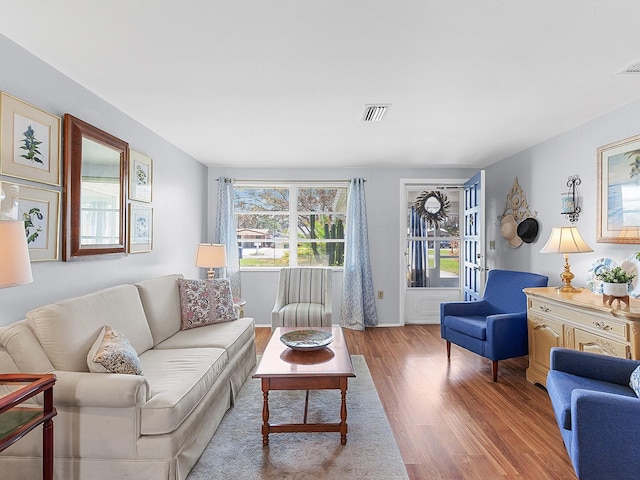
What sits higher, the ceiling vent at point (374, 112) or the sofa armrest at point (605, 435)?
the ceiling vent at point (374, 112)

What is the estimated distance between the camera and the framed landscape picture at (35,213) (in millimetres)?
1862

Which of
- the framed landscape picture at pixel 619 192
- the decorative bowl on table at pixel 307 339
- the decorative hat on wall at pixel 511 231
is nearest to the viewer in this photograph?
the decorative bowl on table at pixel 307 339

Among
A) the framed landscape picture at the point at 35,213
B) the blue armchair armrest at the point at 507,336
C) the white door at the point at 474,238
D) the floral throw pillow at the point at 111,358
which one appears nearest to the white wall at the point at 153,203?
the framed landscape picture at the point at 35,213

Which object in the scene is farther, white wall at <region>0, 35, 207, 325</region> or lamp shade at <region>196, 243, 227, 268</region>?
lamp shade at <region>196, 243, 227, 268</region>

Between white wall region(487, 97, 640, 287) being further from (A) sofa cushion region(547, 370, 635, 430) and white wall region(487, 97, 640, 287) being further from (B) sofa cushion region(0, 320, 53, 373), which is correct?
(B) sofa cushion region(0, 320, 53, 373)

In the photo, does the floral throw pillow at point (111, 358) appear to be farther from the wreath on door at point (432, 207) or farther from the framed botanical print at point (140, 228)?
the wreath on door at point (432, 207)

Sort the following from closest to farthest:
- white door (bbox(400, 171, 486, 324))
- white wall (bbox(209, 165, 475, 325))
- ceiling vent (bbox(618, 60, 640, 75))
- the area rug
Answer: the area rug, ceiling vent (bbox(618, 60, 640, 75)), white wall (bbox(209, 165, 475, 325)), white door (bbox(400, 171, 486, 324))

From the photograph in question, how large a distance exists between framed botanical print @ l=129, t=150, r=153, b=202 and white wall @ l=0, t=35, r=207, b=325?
10cm

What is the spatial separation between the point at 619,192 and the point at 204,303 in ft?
11.8

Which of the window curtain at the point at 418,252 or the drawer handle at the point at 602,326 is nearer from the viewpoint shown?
the drawer handle at the point at 602,326

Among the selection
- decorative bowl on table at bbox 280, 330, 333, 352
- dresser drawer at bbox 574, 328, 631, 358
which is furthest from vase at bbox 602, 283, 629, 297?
decorative bowl on table at bbox 280, 330, 333, 352

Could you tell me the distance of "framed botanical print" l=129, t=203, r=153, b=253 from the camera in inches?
122

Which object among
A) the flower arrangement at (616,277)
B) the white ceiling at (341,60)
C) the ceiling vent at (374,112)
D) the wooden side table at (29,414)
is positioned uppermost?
the white ceiling at (341,60)

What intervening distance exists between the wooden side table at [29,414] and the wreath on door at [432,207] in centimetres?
479
